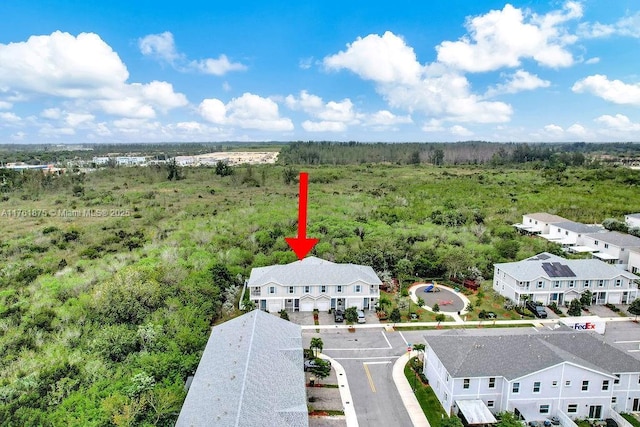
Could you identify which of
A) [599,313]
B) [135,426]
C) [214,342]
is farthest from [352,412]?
[599,313]

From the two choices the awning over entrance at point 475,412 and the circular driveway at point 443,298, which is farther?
the circular driveway at point 443,298

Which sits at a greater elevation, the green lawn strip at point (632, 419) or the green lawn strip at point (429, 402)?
the green lawn strip at point (632, 419)

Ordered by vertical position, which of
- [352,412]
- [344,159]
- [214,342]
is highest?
[344,159]

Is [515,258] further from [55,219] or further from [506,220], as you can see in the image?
[55,219]

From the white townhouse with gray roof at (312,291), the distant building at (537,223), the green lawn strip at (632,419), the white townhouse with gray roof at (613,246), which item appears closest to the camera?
the green lawn strip at (632,419)

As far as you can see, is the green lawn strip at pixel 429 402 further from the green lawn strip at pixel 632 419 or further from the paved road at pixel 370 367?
the green lawn strip at pixel 632 419

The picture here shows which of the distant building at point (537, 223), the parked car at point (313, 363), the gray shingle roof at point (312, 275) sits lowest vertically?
the parked car at point (313, 363)

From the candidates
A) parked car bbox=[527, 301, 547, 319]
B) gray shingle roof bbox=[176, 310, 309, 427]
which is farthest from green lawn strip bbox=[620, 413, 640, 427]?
gray shingle roof bbox=[176, 310, 309, 427]

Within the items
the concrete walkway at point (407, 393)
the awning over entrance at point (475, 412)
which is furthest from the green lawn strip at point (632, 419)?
the concrete walkway at point (407, 393)
